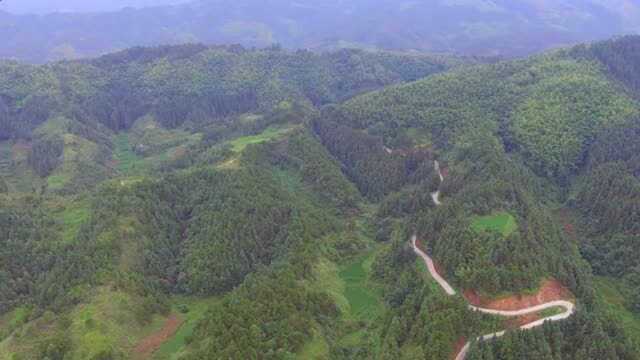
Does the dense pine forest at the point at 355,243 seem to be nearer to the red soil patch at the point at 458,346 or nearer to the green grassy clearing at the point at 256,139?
the red soil patch at the point at 458,346

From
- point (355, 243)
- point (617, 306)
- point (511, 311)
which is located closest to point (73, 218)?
point (355, 243)

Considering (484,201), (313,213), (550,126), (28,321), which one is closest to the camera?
(28,321)

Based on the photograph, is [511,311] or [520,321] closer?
[520,321]

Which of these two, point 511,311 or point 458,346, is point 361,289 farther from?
point 458,346

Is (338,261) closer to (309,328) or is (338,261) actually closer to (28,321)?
(309,328)

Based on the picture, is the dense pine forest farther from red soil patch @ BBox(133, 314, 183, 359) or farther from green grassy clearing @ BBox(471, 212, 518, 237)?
green grassy clearing @ BBox(471, 212, 518, 237)

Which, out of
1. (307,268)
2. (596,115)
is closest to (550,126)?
(596,115)

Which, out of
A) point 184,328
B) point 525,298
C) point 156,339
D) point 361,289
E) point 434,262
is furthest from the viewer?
point 361,289
